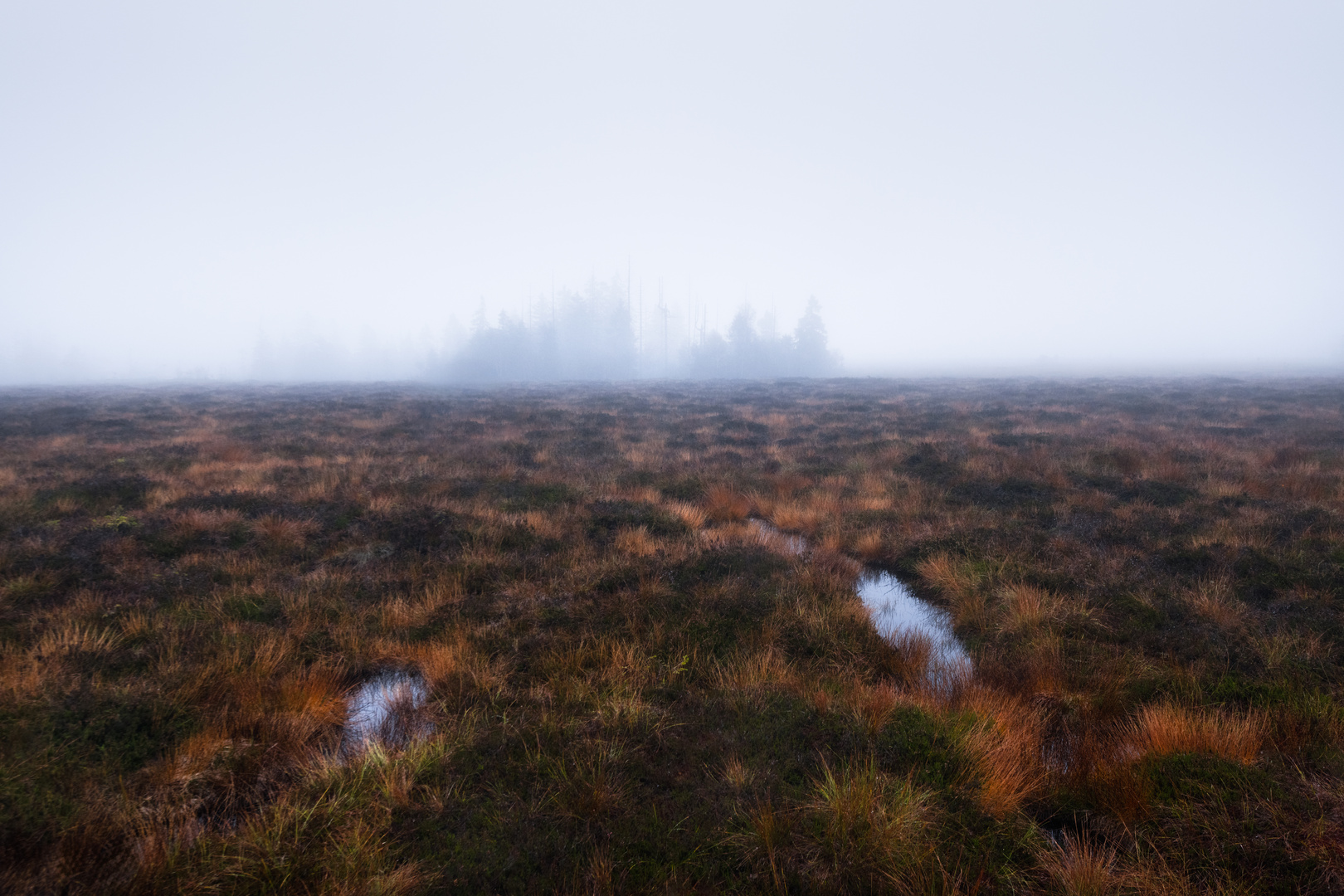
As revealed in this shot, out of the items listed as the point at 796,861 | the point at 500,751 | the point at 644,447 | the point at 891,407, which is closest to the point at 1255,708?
the point at 796,861

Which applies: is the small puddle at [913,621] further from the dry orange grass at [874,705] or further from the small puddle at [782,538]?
the small puddle at [782,538]

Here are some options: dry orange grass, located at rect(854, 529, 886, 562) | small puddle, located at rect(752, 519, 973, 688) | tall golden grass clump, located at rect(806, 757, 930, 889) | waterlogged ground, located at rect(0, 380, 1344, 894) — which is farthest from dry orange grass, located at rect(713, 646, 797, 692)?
dry orange grass, located at rect(854, 529, 886, 562)

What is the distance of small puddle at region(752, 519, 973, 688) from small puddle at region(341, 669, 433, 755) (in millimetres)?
4489

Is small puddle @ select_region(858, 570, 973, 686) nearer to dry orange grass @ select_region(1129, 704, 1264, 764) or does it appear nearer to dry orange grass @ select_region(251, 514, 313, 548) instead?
dry orange grass @ select_region(1129, 704, 1264, 764)

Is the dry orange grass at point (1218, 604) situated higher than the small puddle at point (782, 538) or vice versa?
the dry orange grass at point (1218, 604)

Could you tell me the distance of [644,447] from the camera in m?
17.1

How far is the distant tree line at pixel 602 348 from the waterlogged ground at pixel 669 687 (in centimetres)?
6966

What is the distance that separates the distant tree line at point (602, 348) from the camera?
261 feet

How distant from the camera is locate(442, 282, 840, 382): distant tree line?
79562mm

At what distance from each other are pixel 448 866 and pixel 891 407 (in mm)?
29066

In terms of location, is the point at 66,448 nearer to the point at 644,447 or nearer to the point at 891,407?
the point at 644,447

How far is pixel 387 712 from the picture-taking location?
Answer: 4.34 meters

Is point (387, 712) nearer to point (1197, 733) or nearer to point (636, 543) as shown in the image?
point (636, 543)

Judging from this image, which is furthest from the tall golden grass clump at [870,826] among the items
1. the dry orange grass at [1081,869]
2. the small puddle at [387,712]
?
the small puddle at [387,712]
